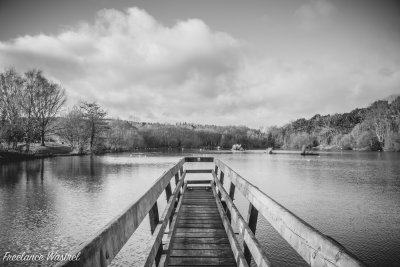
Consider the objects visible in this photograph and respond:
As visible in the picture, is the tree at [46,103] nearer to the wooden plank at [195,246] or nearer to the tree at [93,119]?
the tree at [93,119]

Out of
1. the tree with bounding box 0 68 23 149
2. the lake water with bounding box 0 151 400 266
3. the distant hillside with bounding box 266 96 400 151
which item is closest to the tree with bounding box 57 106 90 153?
the tree with bounding box 0 68 23 149

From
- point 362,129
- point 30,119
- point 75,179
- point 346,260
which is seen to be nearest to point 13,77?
point 30,119

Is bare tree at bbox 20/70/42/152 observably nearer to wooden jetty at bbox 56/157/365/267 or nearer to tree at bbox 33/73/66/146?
tree at bbox 33/73/66/146

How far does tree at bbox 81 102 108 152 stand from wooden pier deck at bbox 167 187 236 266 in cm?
5843

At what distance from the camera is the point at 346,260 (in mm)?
1549

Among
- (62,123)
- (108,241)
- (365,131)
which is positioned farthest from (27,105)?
(365,131)

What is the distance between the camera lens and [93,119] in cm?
6191

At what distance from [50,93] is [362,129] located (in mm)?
112876

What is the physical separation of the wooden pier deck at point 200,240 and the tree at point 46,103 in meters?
50.8

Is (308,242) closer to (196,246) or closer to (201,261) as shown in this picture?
(201,261)

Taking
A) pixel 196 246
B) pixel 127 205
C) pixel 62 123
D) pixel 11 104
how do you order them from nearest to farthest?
pixel 127 205 → pixel 196 246 → pixel 11 104 → pixel 62 123

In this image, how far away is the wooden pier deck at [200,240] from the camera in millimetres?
4770

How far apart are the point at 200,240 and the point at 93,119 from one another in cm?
6190

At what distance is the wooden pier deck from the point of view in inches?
188
